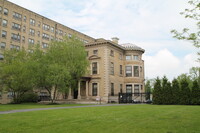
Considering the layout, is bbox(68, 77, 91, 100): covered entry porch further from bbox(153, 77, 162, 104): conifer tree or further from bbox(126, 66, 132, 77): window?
bbox(153, 77, 162, 104): conifer tree

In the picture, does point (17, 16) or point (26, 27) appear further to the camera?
point (26, 27)

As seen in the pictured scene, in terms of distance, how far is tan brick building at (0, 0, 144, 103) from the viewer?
43188 millimetres

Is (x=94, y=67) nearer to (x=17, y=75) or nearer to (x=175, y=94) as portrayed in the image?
(x=17, y=75)

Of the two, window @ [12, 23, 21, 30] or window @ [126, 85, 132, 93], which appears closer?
window @ [126, 85, 132, 93]

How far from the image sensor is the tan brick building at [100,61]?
142ft

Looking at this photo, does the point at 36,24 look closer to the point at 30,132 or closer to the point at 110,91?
the point at 110,91

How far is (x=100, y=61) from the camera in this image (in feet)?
144

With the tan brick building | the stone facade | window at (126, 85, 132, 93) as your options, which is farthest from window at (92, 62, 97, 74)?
window at (126, 85, 132, 93)

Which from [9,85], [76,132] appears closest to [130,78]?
[9,85]

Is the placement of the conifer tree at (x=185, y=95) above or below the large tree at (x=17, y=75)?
below

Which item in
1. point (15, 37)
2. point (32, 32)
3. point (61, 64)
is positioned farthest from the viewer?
point (32, 32)

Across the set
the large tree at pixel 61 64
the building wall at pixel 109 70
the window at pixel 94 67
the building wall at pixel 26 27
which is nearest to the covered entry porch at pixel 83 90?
the building wall at pixel 109 70

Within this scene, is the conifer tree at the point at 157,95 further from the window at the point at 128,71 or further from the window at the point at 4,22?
the window at the point at 4,22

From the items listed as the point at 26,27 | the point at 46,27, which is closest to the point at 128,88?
the point at 26,27
